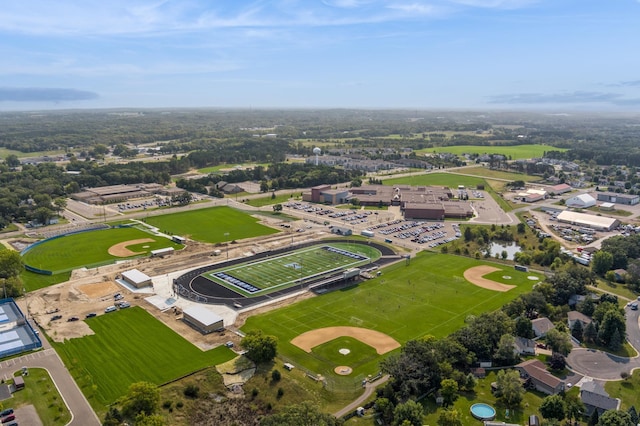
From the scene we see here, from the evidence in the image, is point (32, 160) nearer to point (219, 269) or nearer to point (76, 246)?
point (76, 246)

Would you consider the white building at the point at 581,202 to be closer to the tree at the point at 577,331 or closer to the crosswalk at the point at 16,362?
the tree at the point at 577,331

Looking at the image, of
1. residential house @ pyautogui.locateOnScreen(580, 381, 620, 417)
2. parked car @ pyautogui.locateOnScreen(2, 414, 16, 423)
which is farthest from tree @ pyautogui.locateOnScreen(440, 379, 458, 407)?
parked car @ pyautogui.locateOnScreen(2, 414, 16, 423)

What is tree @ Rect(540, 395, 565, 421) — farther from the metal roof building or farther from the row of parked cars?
the metal roof building

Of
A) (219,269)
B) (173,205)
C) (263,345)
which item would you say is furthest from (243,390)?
(173,205)

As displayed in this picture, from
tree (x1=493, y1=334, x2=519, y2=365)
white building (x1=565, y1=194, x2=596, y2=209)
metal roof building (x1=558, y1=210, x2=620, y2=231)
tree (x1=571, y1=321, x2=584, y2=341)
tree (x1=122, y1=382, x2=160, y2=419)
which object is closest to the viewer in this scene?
tree (x1=122, y1=382, x2=160, y2=419)

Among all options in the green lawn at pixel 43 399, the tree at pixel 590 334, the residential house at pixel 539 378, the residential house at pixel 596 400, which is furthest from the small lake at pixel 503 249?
the green lawn at pixel 43 399
